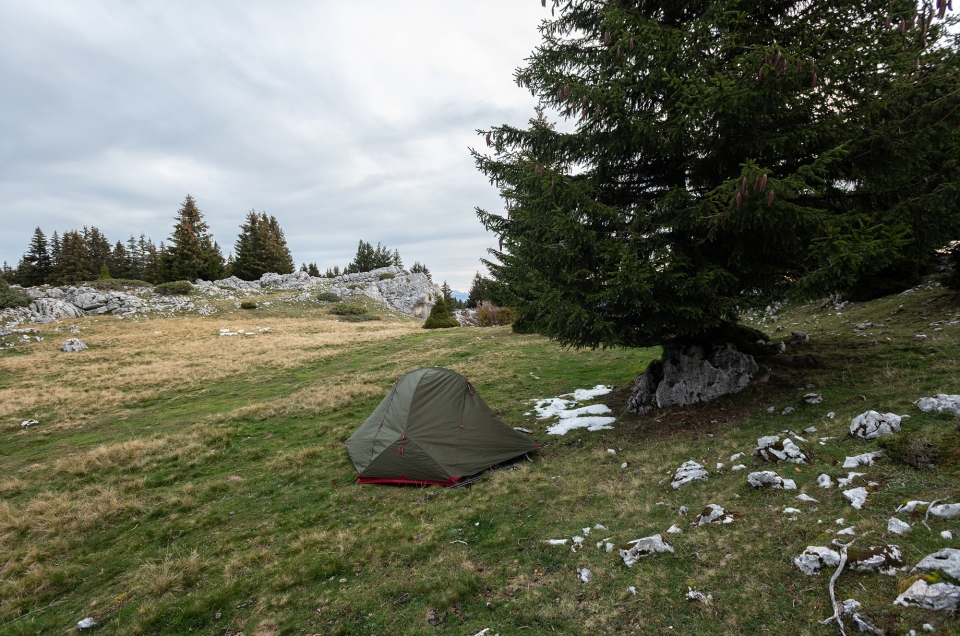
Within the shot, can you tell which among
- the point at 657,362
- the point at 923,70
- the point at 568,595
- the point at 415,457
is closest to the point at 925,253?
the point at 923,70

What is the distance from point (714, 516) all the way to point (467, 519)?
3.85m

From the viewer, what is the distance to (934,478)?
4.40m

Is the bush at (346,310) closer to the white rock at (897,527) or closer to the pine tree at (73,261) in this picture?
the pine tree at (73,261)

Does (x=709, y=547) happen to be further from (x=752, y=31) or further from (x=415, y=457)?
(x=752, y=31)

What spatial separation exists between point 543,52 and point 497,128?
2136 mm

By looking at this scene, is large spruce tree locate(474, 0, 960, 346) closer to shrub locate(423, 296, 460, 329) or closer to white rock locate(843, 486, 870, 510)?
white rock locate(843, 486, 870, 510)

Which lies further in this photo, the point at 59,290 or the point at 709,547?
the point at 59,290

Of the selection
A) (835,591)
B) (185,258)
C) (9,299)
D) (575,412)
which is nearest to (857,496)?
(835,591)

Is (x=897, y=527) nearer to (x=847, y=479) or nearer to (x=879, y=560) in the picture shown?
(x=879, y=560)

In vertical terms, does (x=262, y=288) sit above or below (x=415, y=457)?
above

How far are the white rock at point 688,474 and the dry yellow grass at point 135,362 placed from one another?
1280 cm

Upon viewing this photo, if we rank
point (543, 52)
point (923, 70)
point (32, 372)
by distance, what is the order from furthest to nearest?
1. point (32, 372)
2. point (543, 52)
3. point (923, 70)

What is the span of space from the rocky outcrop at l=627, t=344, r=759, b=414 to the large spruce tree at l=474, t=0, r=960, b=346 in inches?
49.5

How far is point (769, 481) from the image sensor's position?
5367 millimetres
